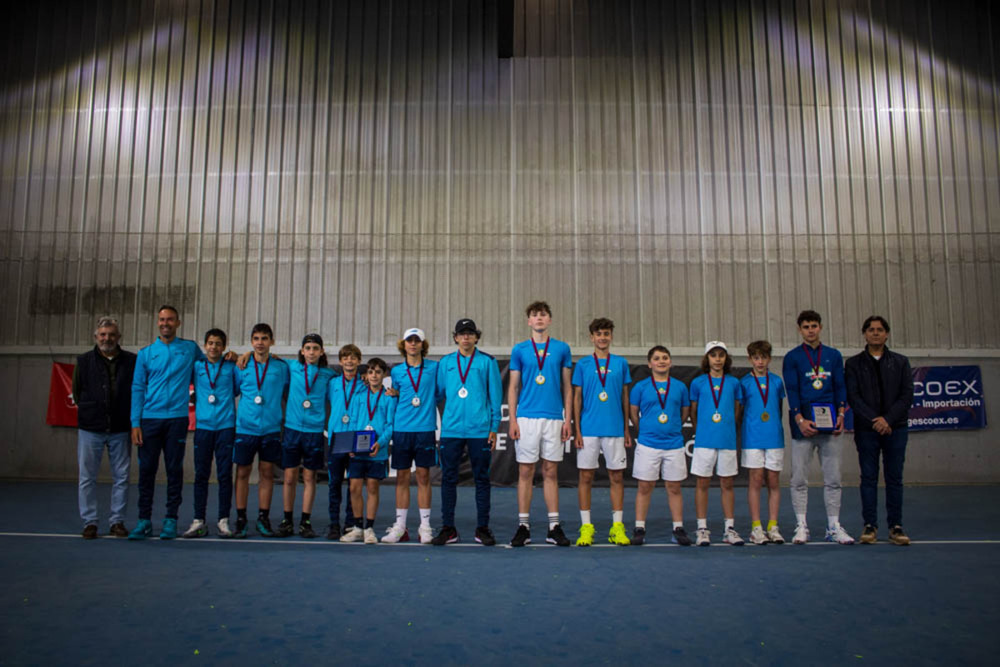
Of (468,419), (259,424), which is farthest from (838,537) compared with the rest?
(259,424)

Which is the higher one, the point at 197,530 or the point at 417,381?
the point at 417,381

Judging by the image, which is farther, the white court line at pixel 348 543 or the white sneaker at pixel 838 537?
the white sneaker at pixel 838 537

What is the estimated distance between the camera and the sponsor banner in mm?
9742

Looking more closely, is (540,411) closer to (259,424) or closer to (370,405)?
(370,405)

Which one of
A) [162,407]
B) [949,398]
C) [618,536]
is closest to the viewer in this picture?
[618,536]

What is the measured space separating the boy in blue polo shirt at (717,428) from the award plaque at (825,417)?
57 centimetres

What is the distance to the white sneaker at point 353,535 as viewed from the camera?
4.80 metres

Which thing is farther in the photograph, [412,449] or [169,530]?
[412,449]

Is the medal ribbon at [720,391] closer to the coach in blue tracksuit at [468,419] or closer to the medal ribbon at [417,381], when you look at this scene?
the coach in blue tracksuit at [468,419]

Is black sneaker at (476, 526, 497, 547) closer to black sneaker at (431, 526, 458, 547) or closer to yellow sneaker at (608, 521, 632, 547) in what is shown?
black sneaker at (431, 526, 458, 547)

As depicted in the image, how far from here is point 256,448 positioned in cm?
521

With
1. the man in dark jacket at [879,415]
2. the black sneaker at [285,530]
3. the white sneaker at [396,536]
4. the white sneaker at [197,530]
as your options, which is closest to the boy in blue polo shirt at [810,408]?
the man in dark jacket at [879,415]

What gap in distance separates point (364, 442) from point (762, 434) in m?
3.03

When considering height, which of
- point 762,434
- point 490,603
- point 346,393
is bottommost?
point 490,603
